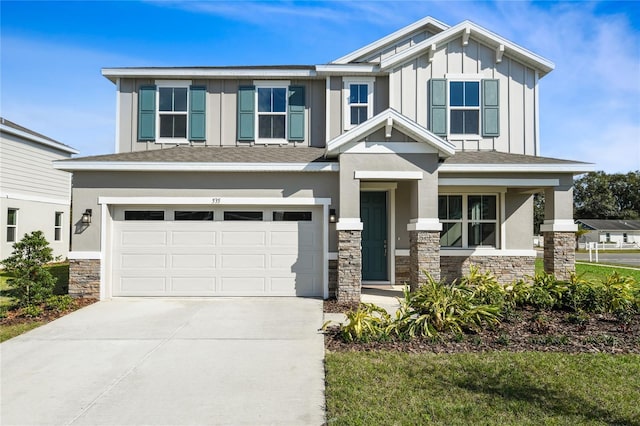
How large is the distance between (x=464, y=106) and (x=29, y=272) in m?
11.7

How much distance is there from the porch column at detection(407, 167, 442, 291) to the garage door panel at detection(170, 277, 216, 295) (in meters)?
4.88

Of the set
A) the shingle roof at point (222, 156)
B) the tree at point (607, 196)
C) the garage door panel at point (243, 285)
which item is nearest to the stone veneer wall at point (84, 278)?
the shingle roof at point (222, 156)

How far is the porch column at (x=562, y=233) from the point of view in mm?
10055

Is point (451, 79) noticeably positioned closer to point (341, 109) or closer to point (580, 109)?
point (341, 109)

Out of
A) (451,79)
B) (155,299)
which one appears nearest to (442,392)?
(155,299)

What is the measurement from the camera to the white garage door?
9.86m

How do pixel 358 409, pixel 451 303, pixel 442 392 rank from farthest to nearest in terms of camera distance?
pixel 451 303, pixel 442 392, pixel 358 409

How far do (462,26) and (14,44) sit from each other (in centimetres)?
1242

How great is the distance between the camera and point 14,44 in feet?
36.2

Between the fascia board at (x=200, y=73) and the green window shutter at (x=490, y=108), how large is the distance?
5017 mm

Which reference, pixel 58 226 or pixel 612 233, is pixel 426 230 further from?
pixel 612 233

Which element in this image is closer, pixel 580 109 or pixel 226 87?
pixel 226 87

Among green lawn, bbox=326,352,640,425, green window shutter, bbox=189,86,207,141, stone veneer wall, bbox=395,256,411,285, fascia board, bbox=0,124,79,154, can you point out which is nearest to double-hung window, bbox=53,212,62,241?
fascia board, bbox=0,124,79,154

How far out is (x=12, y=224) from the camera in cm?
1617
